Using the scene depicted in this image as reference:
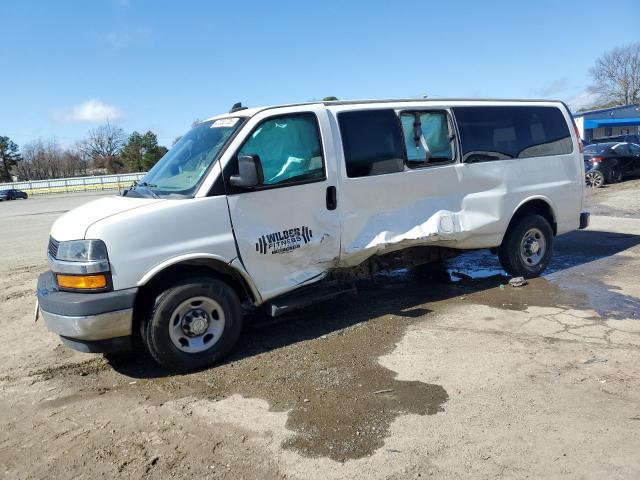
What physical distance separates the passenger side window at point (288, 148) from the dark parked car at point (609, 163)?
1703cm

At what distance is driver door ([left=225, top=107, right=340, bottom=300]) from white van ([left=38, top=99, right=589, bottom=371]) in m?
0.01

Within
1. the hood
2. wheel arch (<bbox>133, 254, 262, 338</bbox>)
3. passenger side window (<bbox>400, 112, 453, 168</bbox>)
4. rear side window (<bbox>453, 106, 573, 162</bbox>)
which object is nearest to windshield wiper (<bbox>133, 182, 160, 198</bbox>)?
the hood

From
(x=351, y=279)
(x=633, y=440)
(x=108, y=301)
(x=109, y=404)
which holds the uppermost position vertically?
(x=108, y=301)

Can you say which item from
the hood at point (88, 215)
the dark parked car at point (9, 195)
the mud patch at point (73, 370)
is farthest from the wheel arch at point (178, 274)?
the dark parked car at point (9, 195)

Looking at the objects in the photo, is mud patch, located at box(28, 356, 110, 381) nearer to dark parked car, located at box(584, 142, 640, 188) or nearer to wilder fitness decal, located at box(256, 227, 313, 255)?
wilder fitness decal, located at box(256, 227, 313, 255)

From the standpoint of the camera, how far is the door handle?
4991mm

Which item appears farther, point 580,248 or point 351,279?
point 580,248

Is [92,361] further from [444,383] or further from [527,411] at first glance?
[527,411]

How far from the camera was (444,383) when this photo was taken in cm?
394

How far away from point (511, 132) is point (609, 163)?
15.0 m

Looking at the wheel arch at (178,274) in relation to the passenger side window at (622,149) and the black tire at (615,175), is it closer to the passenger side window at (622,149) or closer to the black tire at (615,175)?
the black tire at (615,175)

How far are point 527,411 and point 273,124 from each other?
128 inches

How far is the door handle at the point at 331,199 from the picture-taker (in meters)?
4.99

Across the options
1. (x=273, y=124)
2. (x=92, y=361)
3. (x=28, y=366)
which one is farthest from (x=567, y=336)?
(x=28, y=366)
